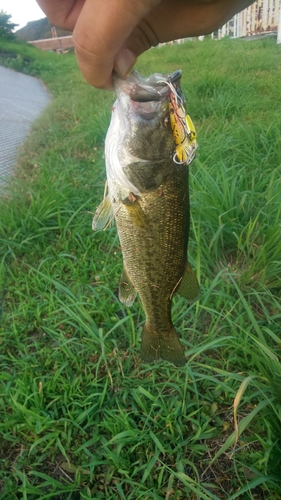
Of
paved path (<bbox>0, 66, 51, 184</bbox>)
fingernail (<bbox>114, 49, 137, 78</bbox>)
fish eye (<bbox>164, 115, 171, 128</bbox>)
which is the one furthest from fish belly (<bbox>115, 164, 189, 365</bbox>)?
paved path (<bbox>0, 66, 51, 184</bbox>)

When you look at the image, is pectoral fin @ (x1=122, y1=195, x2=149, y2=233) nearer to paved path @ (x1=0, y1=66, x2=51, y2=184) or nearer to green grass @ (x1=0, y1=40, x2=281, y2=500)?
green grass @ (x1=0, y1=40, x2=281, y2=500)

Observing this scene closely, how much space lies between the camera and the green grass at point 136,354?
1816mm

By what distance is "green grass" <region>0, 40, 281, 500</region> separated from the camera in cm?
182


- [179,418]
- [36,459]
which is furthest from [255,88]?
[36,459]

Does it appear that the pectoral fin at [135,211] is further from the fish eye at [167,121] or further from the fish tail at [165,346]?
the fish tail at [165,346]

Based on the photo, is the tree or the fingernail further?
the tree

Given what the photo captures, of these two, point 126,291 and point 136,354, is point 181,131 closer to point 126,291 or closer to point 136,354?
point 126,291

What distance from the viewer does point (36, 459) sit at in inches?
77.0

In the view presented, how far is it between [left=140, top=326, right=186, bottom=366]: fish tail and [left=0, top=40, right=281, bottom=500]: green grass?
0.22 meters

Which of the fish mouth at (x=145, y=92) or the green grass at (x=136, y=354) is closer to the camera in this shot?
the fish mouth at (x=145, y=92)

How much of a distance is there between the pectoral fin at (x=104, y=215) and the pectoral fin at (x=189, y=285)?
0.32m

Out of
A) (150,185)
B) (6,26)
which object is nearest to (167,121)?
(150,185)

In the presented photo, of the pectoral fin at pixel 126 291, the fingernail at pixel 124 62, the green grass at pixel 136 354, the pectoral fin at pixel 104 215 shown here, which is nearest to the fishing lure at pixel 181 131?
the fingernail at pixel 124 62

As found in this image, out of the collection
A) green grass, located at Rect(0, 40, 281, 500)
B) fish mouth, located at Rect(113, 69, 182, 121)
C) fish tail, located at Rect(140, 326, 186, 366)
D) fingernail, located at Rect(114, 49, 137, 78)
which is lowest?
green grass, located at Rect(0, 40, 281, 500)
